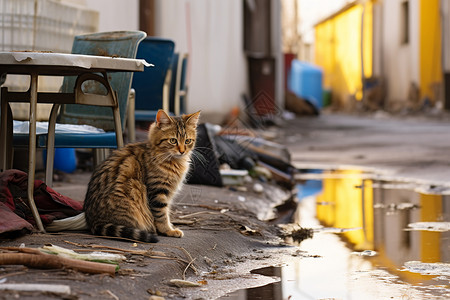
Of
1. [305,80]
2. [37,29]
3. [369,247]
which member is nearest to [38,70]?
[369,247]

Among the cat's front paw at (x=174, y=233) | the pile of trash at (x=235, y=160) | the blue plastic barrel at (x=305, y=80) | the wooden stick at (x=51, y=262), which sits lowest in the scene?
the wooden stick at (x=51, y=262)

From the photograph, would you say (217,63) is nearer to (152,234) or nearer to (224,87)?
(224,87)

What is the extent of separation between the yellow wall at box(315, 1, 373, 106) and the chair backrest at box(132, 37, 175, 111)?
83.1 feet

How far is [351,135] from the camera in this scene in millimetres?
15617

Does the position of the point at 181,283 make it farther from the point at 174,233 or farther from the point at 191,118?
the point at 191,118

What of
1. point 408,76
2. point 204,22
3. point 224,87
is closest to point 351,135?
point 224,87

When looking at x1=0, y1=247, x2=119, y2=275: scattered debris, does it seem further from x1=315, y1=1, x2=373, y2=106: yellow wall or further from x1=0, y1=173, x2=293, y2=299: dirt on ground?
x1=315, y1=1, x2=373, y2=106: yellow wall

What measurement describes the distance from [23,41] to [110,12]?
9.19 ft

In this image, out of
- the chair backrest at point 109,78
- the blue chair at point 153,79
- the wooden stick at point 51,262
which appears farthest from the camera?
the blue chair at point 153,79

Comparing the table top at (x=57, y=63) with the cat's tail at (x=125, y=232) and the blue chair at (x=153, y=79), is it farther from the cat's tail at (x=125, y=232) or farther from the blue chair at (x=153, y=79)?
the blue chair at (x=153, y=79)

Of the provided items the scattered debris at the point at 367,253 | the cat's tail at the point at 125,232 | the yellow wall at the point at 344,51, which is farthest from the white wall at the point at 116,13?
the yellow wall at the point at 344,51

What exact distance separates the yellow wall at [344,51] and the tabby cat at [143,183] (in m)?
28.5

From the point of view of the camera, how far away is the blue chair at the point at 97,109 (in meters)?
4.84

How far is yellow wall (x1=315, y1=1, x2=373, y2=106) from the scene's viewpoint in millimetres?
33281
